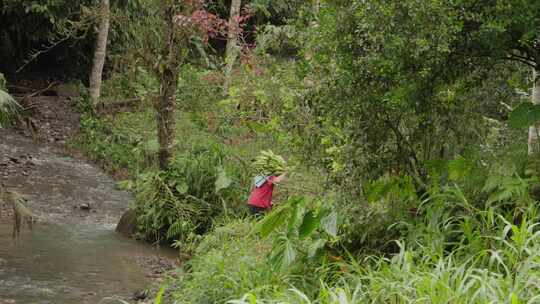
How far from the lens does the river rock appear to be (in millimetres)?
11141

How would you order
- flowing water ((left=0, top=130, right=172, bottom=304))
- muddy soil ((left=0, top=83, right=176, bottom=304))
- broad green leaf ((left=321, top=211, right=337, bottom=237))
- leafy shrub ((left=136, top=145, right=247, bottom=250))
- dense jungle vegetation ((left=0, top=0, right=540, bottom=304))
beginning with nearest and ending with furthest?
dense jungle vegetation ((left=0, top=0, right=540, bottom=304)) < broad green leaf ((left=321, top=211, right=337, bottom=237)) < flowing water ((left=0, top=130, right=172, bottom=304)) < muddy soil ((left=0, top=83, right=176, bottom=304)) < leafy shrub ((left=136, top=145, right=247, bottom=250))

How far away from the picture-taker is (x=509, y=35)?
5.56 metres

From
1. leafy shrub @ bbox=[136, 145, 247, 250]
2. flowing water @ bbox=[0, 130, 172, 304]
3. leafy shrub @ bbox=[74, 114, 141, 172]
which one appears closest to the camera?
flowing water @ bbox=[0, 130, 172, 304]

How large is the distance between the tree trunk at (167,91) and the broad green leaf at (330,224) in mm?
5949

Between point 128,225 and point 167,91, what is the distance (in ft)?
7.13

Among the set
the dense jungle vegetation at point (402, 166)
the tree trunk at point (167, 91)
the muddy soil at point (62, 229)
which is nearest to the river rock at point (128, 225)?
the muddy soil at point (62, 229)

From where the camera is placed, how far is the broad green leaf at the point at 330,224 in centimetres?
571

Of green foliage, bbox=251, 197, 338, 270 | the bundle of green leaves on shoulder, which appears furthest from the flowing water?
green foliage, bbox=251, 197, 338, 270

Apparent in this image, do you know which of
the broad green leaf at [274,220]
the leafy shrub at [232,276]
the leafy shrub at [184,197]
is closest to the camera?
the broad green leaf at [274,220]

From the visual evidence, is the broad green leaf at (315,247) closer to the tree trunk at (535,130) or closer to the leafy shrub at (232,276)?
the leafy shrub at (232,276)

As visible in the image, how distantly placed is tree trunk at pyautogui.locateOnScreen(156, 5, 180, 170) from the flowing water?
1552 millimetres

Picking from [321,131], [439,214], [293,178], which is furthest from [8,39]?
[439,214]

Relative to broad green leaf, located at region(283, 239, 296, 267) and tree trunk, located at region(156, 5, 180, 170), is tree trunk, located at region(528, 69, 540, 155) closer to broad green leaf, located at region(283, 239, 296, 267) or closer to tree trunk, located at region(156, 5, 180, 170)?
broad green leaf, located at region(283, 239, 296, 267)

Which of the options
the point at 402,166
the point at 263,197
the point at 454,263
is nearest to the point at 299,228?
the point at 402,166
